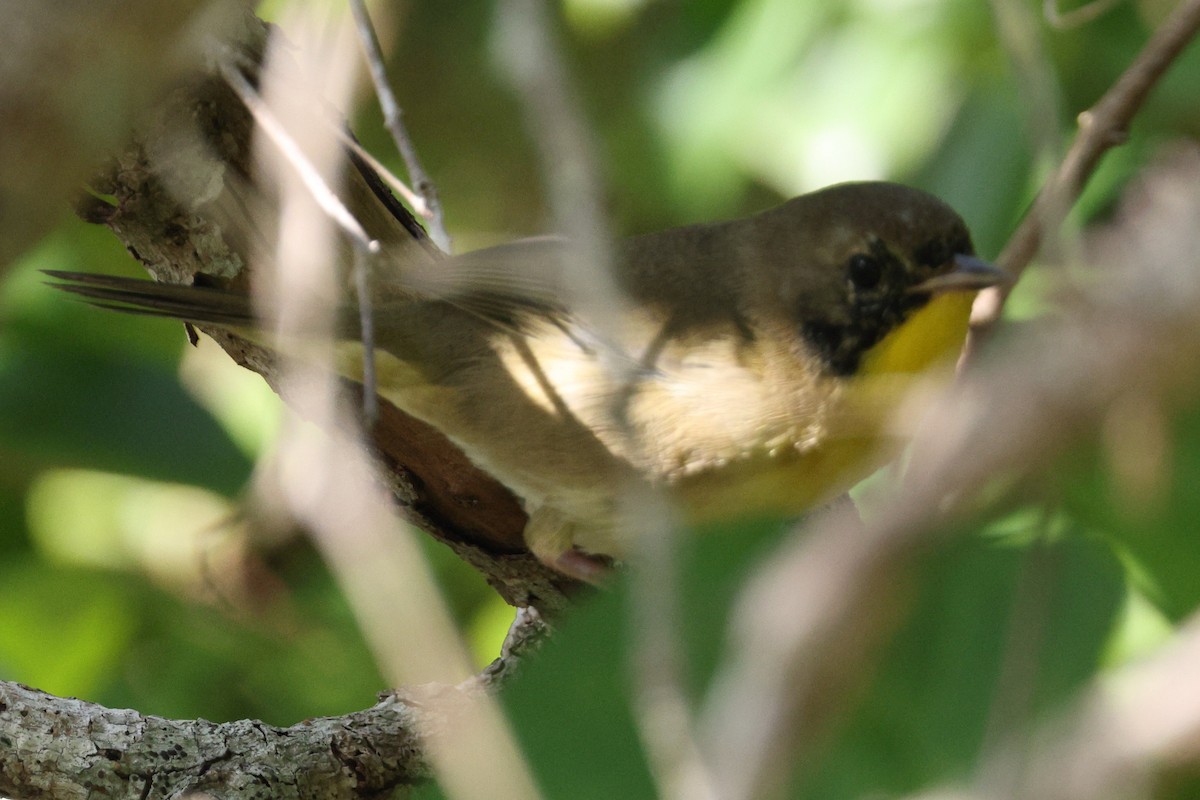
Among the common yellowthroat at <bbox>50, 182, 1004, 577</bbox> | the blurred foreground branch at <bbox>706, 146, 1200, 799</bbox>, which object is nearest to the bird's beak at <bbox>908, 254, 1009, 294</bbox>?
the common yellowthroat at <bbox>50, 182, 1004, 577</bbox>

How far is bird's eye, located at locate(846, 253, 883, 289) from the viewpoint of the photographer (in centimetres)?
298

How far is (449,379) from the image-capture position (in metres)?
3.14

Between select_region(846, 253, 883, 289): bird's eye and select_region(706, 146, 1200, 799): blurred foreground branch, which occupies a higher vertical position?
select_region(846, 253, 883, 289): bird's eye

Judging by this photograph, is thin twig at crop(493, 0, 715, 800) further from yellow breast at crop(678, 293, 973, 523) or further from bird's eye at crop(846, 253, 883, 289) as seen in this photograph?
bird's eye at crop(846, 253, 883, 289)

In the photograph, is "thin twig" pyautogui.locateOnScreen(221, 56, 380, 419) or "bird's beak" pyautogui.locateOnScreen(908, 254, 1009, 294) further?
"bird's beak" pyautogui.locateOnScreen(908, 254, 1009, 294)

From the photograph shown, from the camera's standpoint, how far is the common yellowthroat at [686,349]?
2.84 meters

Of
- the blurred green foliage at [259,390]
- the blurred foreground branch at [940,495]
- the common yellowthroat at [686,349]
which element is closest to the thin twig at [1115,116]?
the common yellowthroat at [686,349]

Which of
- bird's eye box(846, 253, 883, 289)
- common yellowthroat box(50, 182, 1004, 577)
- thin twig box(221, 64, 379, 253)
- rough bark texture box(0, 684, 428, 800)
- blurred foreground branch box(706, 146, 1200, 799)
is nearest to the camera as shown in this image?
blurred foreground branch box(706, 146, 1200, 799)

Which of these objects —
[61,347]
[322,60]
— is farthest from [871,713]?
[61,347]

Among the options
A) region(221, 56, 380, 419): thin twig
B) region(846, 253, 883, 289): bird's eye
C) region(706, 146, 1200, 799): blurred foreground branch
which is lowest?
region(706, 146, 1200, 799): blurred foreground branch

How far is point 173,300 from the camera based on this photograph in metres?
2.73

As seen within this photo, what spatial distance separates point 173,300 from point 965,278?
1790 millimetres

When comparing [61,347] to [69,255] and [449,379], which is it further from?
[449,379]

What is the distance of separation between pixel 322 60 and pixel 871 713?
148 centimetres
